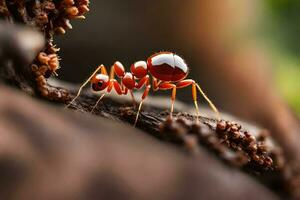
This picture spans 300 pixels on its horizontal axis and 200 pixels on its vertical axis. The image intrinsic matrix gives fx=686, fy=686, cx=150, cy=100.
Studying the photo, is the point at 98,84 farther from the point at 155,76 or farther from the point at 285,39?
the point at 285,39

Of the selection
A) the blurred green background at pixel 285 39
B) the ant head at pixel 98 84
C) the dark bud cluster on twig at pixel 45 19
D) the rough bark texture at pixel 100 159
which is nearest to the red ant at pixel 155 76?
the ant head at pixel 98 84

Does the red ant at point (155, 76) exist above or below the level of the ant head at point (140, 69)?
below

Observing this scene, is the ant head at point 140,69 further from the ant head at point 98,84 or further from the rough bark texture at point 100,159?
the rough bark texture at point 100,159

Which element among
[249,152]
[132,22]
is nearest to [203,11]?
[132,22]

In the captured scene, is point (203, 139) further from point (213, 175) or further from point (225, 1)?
point (225, 1)

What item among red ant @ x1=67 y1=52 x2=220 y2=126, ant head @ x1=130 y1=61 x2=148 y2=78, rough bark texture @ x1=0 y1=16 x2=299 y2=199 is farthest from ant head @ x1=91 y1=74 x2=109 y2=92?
rough bark texture @ x1=0 y1=16 x2=299 y2=199

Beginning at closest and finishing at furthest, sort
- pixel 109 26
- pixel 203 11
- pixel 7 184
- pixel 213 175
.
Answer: pixel 7 184, pixel 213 175, pixel 109 26, pixel 203 11
